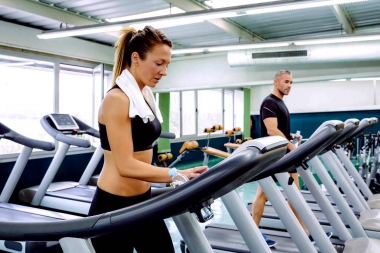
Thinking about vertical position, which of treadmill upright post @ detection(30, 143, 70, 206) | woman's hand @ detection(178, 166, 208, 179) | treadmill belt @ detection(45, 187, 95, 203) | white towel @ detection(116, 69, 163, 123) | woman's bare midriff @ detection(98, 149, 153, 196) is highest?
white towel @ detection(116, 69, 163, 123)

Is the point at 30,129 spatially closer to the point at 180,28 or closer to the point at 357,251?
the point at 180,28

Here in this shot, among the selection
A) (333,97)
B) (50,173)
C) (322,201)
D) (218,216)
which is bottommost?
(218,216)

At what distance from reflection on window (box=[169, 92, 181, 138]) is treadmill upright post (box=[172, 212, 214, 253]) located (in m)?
7.69

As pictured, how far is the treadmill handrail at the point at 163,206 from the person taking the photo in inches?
37.7

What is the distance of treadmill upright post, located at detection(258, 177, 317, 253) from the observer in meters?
2.04

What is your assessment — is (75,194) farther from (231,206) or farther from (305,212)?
(231,206)

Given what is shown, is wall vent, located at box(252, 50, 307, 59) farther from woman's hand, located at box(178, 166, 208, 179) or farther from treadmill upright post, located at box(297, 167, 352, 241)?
woman's hand, located at box(178, 166, 208, 179)

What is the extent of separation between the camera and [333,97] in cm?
1002

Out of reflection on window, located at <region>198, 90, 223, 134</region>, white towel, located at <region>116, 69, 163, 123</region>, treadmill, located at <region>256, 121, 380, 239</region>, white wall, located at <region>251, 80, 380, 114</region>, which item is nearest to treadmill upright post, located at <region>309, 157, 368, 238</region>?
treadmill, located at <region>256, 121, 380, 239</region>

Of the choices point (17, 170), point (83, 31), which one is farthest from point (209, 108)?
point (17, 170)

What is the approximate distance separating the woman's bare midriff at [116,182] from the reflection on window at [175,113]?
24.4 feet

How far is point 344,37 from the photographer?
5.27 m

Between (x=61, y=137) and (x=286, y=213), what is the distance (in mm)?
3180

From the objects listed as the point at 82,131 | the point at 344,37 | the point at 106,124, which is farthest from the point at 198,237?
the point at 344,37
